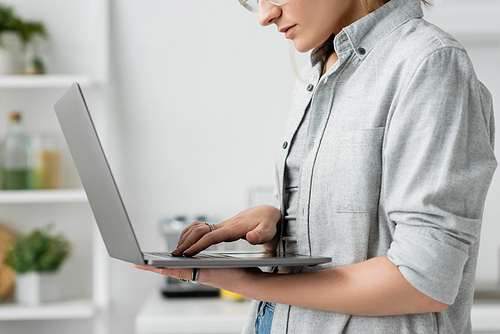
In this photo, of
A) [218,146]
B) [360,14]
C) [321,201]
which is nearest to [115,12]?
[218,146]

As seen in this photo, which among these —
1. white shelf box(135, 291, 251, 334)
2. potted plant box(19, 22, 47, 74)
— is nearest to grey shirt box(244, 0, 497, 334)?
white shelf box(135, 291, 251, 334)

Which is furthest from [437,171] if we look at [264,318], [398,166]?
[264,318]

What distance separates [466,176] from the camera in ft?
1.50

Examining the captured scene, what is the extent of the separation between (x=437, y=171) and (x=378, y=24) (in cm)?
22

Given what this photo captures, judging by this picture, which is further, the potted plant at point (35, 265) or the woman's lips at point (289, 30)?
the potted plant at point (35, 265)

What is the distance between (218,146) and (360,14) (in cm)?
115

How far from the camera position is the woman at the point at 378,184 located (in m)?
0.46

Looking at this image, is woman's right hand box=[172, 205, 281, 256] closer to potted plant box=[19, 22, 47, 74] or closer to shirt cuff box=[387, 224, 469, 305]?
shirt cuff box=[387, 224, 469, 305]

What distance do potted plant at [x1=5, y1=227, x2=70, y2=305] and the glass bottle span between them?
18cm

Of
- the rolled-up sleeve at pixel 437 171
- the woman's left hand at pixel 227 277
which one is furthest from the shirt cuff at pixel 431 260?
the woman's left hand at pixel 227 277

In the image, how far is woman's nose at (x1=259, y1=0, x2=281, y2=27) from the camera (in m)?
0.62

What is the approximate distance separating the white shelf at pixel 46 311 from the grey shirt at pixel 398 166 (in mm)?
1136

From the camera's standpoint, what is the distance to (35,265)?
5.06 feet

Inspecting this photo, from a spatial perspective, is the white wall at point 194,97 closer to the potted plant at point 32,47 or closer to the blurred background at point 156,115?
the blurred background at point 156,115
